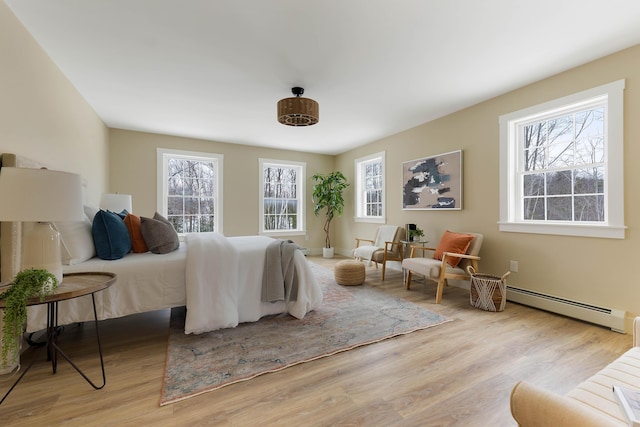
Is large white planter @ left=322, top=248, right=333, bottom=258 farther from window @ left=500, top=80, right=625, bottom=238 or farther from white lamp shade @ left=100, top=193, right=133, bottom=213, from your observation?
white lamp shade @ left=100, top=193, right=133, bottom=213

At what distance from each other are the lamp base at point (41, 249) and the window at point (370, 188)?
4.78 m

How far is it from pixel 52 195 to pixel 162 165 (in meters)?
3.92

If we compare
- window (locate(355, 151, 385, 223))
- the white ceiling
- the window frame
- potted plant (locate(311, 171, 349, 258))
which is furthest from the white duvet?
potted plant (locate(311, 171, 349, 258))

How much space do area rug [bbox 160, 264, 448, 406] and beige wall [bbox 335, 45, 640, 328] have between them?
1.38 meters

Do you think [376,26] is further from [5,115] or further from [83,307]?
[83,307]

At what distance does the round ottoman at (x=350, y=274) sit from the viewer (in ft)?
12.8

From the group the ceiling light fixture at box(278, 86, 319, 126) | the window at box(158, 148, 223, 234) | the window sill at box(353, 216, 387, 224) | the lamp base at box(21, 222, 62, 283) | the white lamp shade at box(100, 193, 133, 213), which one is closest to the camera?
the lamp base at box(21, 222, 62, 283)

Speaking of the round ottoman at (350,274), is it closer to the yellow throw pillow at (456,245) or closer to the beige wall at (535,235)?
the yellow throw pillow at (456,245)

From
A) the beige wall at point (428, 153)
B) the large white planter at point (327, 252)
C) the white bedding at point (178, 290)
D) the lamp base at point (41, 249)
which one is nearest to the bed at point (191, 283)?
the white bedding at point (178, 290)

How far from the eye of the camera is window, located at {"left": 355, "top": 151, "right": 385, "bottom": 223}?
5609mm

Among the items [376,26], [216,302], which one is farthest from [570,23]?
[216,302]

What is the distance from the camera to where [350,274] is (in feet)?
12.8

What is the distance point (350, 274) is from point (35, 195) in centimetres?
326

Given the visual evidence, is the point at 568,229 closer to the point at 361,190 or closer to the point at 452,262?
the point at 452,262
